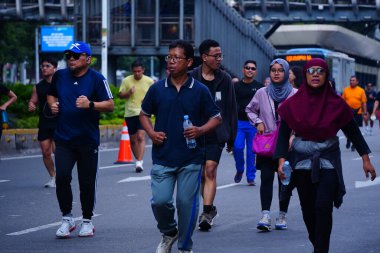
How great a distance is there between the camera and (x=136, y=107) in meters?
18.2

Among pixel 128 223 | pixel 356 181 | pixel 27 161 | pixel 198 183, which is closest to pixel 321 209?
pixel 198 183

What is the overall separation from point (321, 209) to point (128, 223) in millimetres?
3817

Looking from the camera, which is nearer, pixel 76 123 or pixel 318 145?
pixel 318 145

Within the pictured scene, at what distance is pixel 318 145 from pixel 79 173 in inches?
119

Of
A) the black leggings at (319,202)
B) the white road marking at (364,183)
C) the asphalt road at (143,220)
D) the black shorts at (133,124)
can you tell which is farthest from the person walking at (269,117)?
the black shorts at (133,124)

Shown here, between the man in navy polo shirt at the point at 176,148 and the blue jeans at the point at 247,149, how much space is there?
22.3 ft

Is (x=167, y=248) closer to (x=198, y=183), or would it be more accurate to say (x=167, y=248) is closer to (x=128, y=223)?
(x=198, y=183)

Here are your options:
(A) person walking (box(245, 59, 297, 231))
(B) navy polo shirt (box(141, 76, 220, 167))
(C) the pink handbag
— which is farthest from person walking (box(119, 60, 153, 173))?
(B) navy polo shirt (box(141, 76, 220, 167))

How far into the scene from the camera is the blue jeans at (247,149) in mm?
15250

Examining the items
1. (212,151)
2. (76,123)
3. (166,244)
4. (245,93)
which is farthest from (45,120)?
(166,244)

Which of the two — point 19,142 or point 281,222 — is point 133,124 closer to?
point 19,142

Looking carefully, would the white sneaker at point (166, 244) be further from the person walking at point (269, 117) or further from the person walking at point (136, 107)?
the person walking at point (136, 107)

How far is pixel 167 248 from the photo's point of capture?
27.5ft

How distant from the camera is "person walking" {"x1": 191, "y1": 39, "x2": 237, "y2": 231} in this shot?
35.3 ft
